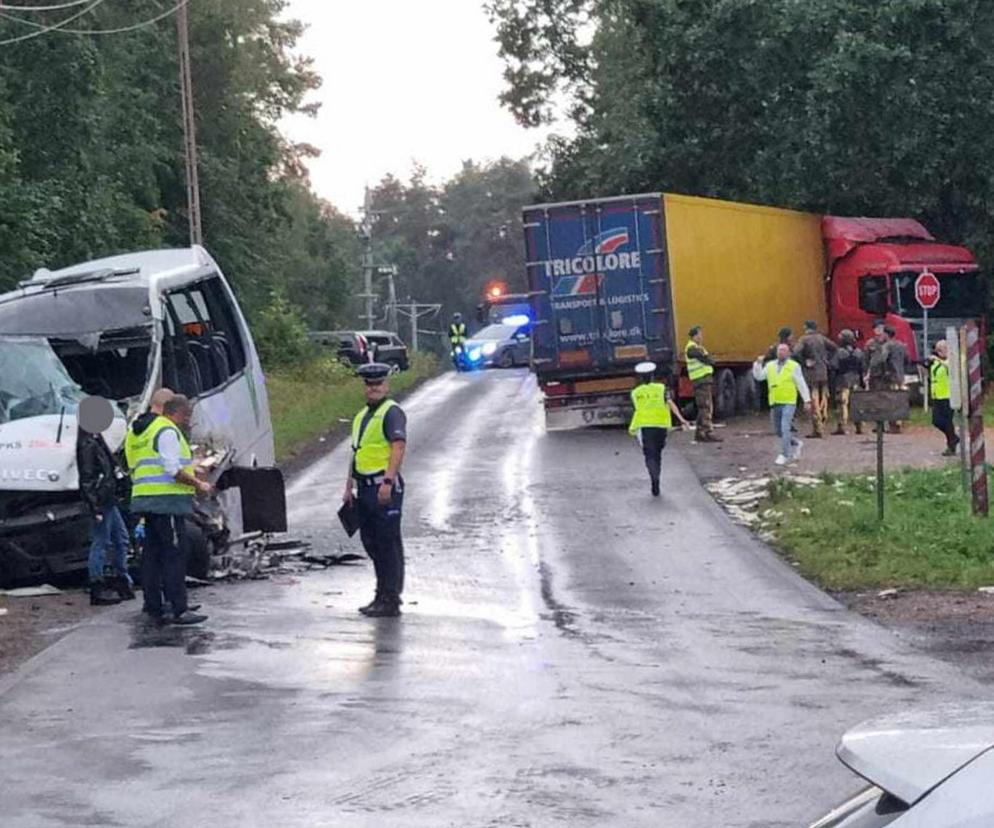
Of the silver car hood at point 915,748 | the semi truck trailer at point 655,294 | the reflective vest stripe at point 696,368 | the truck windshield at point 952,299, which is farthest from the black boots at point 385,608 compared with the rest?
the truck windshield at point 952,299

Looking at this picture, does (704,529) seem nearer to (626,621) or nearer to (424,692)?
(626,621)

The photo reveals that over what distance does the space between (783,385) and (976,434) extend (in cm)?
746

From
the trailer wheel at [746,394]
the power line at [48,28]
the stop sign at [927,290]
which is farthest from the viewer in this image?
the trailer wheel at [746,394]

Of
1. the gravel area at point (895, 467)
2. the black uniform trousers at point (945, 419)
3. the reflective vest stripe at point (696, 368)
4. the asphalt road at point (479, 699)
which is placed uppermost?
the reflective vest stripe at point (696, 368)

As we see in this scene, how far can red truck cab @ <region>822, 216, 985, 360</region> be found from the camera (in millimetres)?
37469

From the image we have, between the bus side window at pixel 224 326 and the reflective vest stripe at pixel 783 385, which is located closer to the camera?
the bus side window at pixel 224 326

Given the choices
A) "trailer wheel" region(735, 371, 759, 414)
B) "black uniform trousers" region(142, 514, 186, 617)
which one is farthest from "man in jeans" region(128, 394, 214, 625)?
"trailer wheel" region(735, 371, 759, 414)

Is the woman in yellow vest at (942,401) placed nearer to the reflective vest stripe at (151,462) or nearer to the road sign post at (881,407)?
the road sign post at (881,407)

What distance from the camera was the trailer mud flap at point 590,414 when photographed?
33062 millimetres

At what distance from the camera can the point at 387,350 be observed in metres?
61.7

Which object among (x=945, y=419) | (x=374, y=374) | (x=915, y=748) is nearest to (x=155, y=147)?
(x=945, y=419)

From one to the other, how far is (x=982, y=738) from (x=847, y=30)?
37.4 metres

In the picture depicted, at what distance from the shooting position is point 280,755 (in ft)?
→ 30.4

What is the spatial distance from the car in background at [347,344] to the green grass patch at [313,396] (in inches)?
58.9
